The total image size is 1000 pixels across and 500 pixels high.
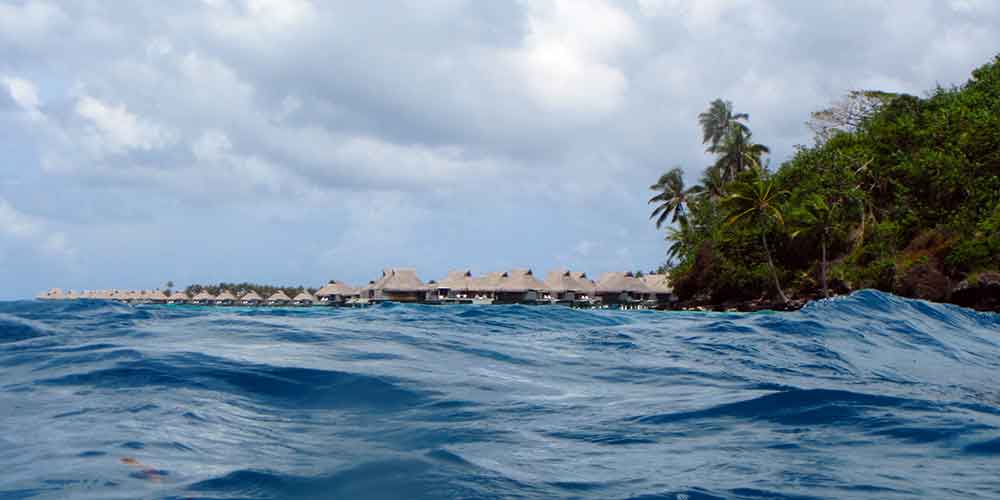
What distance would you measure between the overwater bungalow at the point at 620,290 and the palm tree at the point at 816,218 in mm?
15584

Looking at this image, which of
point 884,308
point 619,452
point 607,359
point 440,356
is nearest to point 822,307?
point 884,308

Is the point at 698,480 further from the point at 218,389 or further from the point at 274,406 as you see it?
the point at 218,389

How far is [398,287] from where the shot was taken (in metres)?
43.7

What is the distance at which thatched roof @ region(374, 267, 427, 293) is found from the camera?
143ft

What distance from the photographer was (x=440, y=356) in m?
6.42

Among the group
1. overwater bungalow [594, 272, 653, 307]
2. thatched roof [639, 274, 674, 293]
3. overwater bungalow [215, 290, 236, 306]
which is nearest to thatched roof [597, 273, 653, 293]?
overwater bungalow [594, 272, 653, 307]

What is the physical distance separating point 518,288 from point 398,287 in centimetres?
701

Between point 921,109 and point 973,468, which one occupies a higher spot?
point 921,109

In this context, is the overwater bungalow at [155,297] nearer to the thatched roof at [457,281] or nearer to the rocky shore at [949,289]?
the thatched roof at [457,281]

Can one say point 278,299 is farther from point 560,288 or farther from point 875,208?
point 875,208

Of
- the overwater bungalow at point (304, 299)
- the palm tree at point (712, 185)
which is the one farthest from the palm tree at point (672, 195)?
the overwater bungalow at point (304, 299)

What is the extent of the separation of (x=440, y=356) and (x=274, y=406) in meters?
2.33

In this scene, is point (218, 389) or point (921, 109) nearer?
point (218, 389)

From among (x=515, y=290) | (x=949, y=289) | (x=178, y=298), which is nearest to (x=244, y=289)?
(x=178, y=298)
